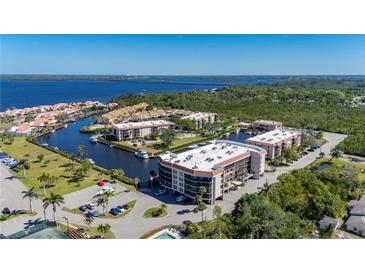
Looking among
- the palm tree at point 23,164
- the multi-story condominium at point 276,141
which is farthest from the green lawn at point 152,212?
the multi-story condominium at point 276,141

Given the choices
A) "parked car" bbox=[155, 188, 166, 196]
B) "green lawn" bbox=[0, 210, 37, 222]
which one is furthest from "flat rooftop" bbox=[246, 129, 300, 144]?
A: "green lawn" bbox=[0, 210, 37, 222]

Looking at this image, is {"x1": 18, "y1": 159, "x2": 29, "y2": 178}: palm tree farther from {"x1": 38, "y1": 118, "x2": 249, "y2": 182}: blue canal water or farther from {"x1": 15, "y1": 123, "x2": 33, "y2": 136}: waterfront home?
{"x1": 15, "y1": 123, "x2": 33, "y2": 136}: waterfront home

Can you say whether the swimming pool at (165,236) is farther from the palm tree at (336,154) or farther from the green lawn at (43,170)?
the palm tree at (336,154)

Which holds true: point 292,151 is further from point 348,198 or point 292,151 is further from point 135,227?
point 135,227

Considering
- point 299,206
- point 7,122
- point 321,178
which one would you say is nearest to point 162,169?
point 299,206

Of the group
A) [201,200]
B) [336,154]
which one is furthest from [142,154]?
[336,154]
